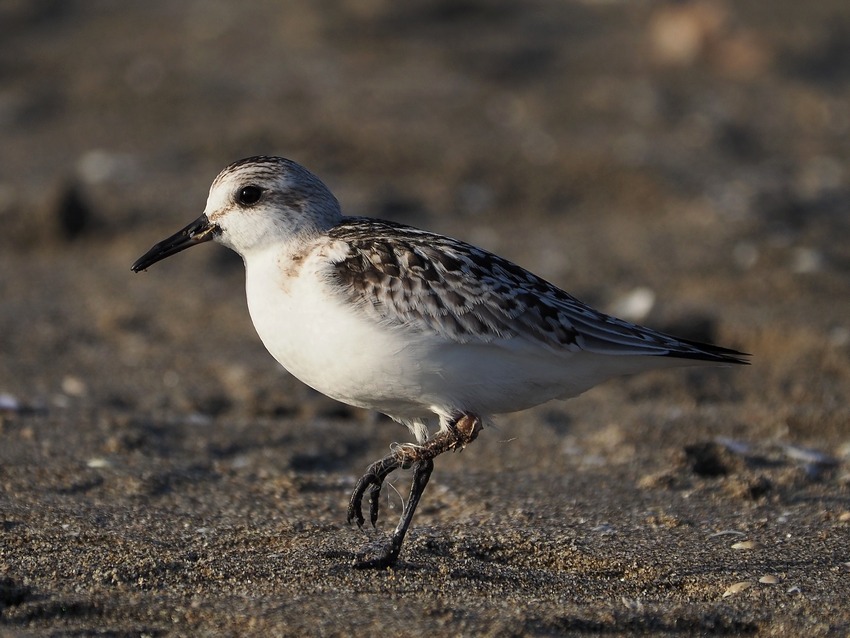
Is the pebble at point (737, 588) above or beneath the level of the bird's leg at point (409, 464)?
beneath

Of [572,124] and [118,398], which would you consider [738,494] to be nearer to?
[118,398]

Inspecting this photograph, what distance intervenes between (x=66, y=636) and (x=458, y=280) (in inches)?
67.4

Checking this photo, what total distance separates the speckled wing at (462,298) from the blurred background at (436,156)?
6.98ft

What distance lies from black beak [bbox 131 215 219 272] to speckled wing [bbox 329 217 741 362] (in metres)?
0.49

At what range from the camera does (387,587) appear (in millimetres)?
3943

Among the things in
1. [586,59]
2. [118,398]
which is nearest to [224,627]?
[118,398]

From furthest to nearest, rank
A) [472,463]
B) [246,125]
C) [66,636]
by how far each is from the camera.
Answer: [246,125], [472,463], [66,636]

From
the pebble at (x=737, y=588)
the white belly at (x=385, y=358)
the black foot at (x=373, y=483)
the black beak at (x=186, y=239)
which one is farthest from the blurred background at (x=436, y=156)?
the pebble at (x=737, y=588)

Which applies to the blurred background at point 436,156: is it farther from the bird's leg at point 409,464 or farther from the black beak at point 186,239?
the bird's leg at point 409,464

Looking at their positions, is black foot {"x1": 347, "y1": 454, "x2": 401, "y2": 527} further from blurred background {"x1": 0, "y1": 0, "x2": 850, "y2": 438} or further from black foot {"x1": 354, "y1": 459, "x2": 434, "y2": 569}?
blurred background {"x1": 0, "y1": 0, "x2": 850, "y2": 438}

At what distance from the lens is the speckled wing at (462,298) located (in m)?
4.16

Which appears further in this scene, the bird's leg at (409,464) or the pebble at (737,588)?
the bird's leg at (409,464)

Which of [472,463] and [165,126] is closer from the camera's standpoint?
[472,463]

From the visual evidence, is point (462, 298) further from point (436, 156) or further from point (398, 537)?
point (436, 156)
